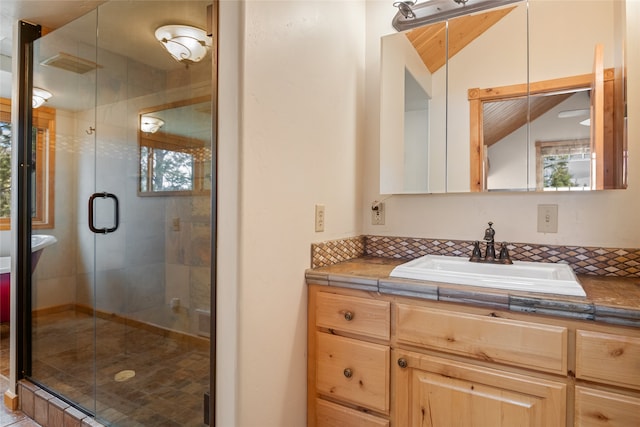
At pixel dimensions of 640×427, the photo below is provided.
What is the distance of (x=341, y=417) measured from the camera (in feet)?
4.46

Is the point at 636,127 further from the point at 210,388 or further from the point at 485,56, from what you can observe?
the point at 210,388

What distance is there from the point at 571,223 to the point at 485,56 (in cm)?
87

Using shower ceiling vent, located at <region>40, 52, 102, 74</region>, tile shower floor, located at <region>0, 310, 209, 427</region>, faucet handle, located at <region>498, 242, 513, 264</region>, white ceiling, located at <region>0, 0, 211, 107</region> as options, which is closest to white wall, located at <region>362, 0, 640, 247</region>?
faucet handle, located at <region>498, 242, 513, 264</region>

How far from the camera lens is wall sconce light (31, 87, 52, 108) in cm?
192

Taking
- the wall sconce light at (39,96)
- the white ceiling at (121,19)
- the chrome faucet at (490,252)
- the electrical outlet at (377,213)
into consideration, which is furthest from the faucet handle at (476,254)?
the wall sconce light at (39,96)

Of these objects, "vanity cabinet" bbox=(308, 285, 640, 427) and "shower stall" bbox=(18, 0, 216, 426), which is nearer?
"vanity cabinet" bbox=(308, 285, 640, 427)

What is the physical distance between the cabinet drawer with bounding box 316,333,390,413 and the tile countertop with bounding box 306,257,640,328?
23 cm

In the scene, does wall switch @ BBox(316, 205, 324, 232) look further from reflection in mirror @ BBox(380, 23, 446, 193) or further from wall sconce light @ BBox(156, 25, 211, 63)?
wall sconce light @ BBox(156, 25, 211, 63)

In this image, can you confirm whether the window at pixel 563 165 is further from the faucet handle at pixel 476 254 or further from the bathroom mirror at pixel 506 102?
the faucet handle at pixel 476 254

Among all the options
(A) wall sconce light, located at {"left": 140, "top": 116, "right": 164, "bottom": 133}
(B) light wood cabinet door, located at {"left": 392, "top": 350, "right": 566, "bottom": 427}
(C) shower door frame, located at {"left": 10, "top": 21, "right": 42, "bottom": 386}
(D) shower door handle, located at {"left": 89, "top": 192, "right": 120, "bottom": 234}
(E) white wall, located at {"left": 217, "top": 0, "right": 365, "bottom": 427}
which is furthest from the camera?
(C) shower door frame, located at {"left": 10, "top": 21, "right": 42, "bottom": 386}

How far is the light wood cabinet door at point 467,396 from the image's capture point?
1.04 m

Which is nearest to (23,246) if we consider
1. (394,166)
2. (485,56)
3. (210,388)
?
(210,388)

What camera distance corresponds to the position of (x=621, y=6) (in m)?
1.40

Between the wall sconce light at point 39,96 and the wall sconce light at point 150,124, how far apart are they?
73 cm
